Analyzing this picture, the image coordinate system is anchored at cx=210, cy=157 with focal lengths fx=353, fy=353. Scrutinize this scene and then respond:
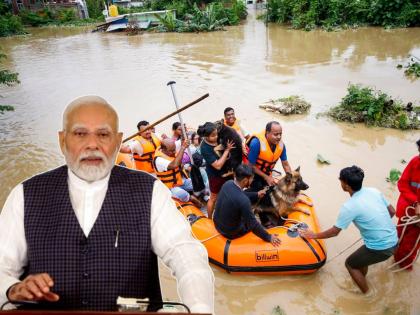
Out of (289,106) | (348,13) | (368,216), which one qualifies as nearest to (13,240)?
(368,216)

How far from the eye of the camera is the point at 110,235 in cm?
148

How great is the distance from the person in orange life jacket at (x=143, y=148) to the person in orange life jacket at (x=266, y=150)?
151 centimetres

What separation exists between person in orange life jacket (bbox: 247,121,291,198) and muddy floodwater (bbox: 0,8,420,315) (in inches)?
46.3

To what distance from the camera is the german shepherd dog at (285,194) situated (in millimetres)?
4414

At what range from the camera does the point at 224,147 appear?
4.76 meters

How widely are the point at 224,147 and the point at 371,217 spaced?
2.10 meters

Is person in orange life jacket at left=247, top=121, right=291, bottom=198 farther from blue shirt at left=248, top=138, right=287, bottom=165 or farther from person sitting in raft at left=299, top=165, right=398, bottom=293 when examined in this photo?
person sitting in raft at left=299, top=165, right=398, bottom=293

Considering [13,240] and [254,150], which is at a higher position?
[13,240]

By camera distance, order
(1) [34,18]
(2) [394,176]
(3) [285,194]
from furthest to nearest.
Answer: (1) [34,18] → (2) [394,176] → (3) [285,194]

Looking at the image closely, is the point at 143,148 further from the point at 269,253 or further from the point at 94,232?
the point at 94,232

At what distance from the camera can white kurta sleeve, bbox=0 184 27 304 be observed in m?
1.44

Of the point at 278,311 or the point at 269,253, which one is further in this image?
the point at 269,253

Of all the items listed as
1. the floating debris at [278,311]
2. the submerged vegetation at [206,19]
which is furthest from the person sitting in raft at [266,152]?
the submerged vegetation at [206,19]

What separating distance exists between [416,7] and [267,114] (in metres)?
14.8
